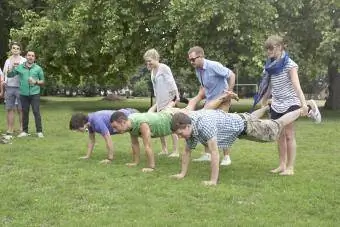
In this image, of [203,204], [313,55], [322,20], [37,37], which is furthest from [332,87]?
[203,204]

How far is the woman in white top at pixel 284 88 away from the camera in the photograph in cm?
772

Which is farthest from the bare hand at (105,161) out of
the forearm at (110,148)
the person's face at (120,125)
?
the person's face at (120,125)

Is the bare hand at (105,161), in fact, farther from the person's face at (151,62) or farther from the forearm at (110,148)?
the person's face at (151,62)

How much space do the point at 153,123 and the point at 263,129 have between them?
170cm

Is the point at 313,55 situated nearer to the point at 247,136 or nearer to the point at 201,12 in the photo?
the point at 201,12

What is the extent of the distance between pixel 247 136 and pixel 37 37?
20.3 metres

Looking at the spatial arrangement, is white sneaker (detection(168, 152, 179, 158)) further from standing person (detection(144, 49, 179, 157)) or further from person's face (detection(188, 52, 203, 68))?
person's face (detection(188, 52, 203, 68))

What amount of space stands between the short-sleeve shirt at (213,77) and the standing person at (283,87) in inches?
28.5

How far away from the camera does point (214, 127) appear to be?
24.1 ft

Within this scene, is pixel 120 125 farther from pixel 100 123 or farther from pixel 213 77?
pixel 213 77

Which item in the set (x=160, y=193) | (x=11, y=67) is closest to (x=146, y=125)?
(x=160, y=193)

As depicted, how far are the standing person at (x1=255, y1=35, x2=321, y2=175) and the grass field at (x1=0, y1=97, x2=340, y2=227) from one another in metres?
0.51

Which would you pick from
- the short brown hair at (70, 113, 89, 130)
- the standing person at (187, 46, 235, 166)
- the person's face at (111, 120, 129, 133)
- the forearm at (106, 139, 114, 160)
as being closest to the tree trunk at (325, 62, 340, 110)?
the standing person at (187, 46, 235, 166)

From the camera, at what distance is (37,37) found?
26.3 m
